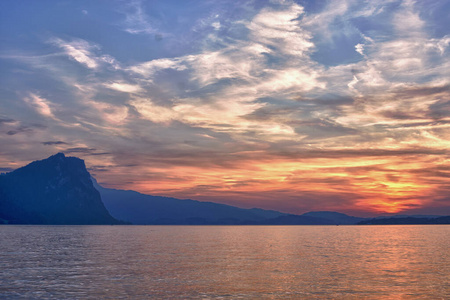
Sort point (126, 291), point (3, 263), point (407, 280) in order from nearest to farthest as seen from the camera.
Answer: point (126, 291) → point (407, 280) → point (3, 263)

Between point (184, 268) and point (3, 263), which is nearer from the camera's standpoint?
point (184, 268)

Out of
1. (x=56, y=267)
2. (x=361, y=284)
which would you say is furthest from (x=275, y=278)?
(x=56, y=267)

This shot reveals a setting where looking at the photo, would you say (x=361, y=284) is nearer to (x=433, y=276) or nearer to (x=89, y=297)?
(x=433, y=276)

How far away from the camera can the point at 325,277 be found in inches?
2194

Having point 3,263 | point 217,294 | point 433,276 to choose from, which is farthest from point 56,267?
point 433,276

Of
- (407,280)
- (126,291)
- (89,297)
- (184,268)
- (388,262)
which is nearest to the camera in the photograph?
(89,297)

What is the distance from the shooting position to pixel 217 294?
43.2m

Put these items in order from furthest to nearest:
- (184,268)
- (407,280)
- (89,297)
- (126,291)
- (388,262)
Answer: (388,262), (184,268), (407,280), (126,291), (89,297)

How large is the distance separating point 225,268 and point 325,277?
55.0ft

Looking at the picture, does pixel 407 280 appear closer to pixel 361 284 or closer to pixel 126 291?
Answer: pixel 361 284

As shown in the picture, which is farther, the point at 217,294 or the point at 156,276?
the point at 156,276

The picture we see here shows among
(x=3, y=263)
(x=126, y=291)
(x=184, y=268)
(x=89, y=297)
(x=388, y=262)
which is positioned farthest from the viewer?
(x=388, y=262)

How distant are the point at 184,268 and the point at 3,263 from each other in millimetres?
33448

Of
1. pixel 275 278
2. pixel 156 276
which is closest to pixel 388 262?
pixel 275 278
